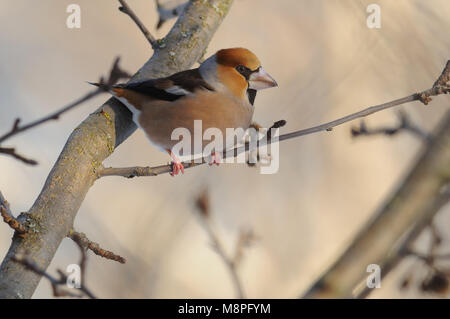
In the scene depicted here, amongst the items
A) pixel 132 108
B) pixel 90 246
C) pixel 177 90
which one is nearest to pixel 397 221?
pixel 90 246

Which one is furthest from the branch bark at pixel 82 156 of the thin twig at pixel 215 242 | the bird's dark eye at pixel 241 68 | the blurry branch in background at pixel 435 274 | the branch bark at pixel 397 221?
the blurry branch in background at pixel 435 274

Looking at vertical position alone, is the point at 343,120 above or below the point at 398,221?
above

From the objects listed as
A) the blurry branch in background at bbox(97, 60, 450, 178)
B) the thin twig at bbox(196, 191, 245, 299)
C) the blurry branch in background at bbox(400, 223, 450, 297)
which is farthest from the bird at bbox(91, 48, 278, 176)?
the blurry branch in background at bbox(400, 223, 450, 297)

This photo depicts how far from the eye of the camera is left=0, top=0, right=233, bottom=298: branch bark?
1.50m

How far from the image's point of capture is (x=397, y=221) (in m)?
0.94

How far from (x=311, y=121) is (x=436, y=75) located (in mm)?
1788

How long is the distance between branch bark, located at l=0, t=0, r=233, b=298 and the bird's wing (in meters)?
0.05

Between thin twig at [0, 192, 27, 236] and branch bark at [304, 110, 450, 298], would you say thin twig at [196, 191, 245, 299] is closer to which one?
branch bark at [304, 110, 450, 298]

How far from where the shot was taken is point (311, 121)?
347 centimetres

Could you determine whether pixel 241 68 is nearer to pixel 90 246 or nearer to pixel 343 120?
pixel 343 120

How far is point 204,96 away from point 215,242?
3.59 feet

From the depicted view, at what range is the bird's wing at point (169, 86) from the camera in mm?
2168
